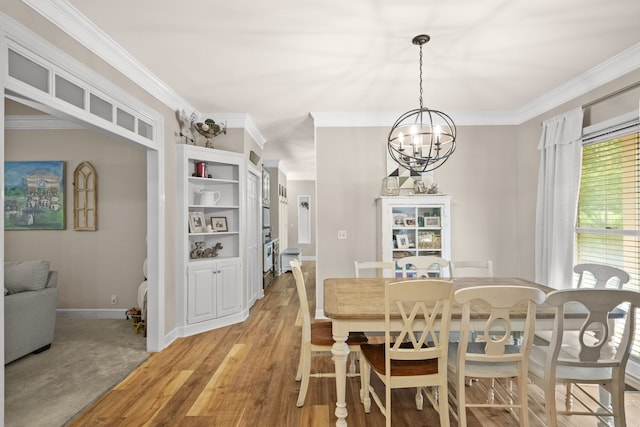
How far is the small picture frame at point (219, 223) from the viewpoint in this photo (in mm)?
4301

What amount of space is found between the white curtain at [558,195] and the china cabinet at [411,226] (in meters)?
1.03

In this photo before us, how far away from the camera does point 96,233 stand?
451cm

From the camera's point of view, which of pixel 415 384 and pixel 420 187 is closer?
pixel 415 384

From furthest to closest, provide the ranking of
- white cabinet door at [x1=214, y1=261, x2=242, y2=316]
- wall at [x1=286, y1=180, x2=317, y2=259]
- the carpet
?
wall at [x1=286, y1=180, x2=317, y2=259] < white cabinet door at [x1=214, y1=261, x2=242, y2=316] < the carpet

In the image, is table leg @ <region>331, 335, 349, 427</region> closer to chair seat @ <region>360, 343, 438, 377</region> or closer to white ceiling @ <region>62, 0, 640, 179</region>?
chair seat @ <region>360, 343, 438, 377</region>

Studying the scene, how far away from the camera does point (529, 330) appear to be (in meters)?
1.78

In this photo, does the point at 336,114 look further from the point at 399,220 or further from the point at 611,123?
the point at 611,123

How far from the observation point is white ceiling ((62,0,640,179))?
7.10 feet

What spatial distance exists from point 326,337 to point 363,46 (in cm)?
220

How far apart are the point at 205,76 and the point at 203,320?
2640 millimetres

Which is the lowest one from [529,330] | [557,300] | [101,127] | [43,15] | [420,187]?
[529,330]

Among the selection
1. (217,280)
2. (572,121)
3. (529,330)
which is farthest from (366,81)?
(217,280)

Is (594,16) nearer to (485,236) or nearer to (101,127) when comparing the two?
(485,236)

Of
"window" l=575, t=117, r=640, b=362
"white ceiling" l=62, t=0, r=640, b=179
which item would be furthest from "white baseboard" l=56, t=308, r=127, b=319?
"window" l=575, t=117, r=640, b=362
